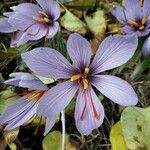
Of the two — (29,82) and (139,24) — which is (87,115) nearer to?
(29,82)

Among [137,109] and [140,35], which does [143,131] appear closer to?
[137,109]

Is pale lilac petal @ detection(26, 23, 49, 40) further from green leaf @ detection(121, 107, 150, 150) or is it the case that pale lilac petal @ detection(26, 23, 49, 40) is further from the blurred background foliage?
green leaf @ detection(121, 107, 150, 150)

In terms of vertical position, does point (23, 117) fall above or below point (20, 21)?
below

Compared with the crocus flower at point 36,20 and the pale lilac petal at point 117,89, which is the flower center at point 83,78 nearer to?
the pale lilac petal at point 117,89

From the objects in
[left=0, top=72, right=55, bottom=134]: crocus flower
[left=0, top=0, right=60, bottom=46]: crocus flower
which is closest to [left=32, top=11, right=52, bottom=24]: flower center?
[left=0, top=0, right=60, bottom=46]: crocus flower

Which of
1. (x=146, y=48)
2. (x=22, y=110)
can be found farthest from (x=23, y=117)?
(x=146, y=48)

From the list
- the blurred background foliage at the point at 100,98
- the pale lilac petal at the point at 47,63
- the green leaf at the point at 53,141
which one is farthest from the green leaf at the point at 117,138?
the pale lilac petal at the point at 47,63
